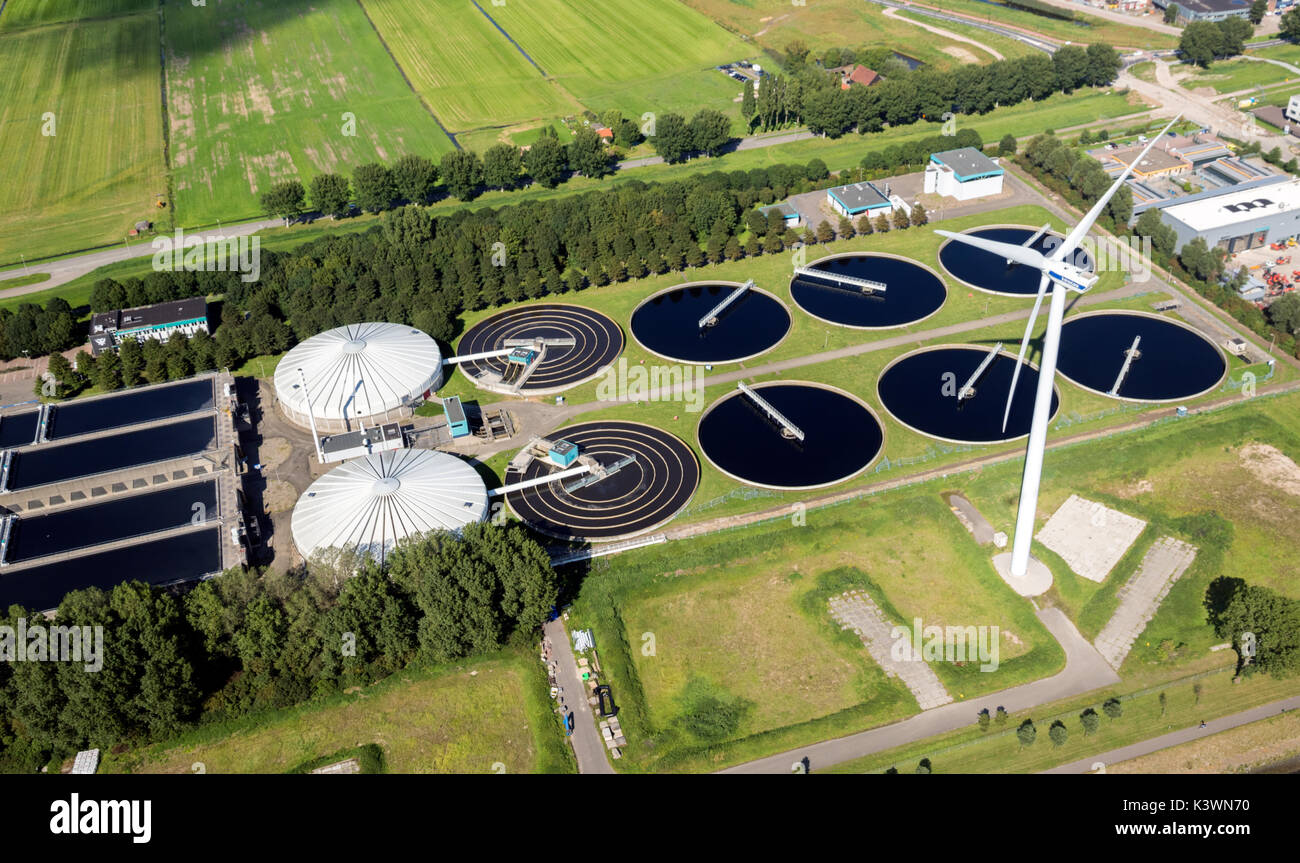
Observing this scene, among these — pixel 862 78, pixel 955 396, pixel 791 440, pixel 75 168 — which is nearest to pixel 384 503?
pixel 791 440

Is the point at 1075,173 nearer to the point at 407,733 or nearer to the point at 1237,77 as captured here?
the point at 1237,77

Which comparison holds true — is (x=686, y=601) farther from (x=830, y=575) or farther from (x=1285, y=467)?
(x=1285, y=467)

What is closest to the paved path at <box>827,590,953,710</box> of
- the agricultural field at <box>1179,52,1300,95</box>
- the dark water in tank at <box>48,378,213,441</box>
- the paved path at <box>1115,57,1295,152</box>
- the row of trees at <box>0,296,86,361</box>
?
the dark water in tank at <box>48,378,213,441</box>

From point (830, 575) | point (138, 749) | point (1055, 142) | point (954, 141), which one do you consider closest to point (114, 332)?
point (138, 749)

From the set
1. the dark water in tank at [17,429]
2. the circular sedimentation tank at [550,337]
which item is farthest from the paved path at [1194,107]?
the dark water in tank at [17,429]

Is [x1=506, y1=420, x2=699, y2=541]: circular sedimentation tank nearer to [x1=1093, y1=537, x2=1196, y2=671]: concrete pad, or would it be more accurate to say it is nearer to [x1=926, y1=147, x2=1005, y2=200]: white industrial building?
[x1=1093, y1=537, x2=1196, y2=671]: concrete pad
